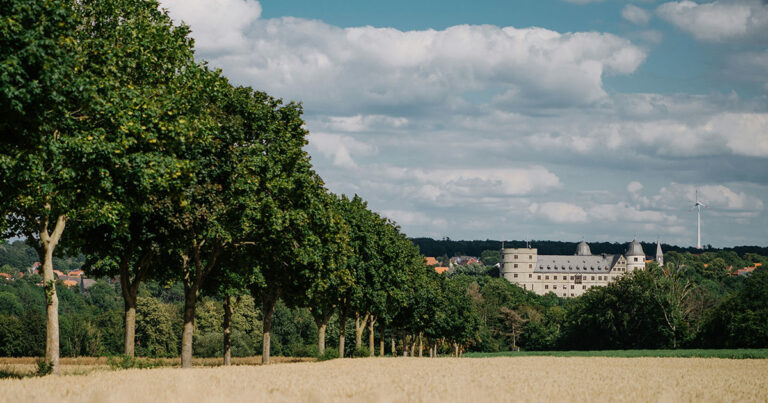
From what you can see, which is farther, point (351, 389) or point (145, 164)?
point (145, 164)

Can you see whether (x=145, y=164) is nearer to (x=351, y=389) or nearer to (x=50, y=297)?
(x=50, y=297)

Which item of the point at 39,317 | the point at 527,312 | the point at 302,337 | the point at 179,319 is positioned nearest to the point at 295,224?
the point at 39,317

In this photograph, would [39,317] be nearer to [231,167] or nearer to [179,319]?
[179,319]

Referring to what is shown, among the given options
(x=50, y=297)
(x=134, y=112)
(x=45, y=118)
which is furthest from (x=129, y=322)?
(x=45, y=118)

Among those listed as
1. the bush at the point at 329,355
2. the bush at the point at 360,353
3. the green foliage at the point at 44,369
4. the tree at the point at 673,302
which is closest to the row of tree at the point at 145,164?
the green foliage at the point at 44,369

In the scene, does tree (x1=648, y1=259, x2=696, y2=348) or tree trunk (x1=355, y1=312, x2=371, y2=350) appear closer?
tree trunk (x1=355, y1=312, x2=371, y2=350)

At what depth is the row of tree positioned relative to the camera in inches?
981

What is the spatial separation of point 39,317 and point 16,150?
10211 centimetres

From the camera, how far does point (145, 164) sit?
96.4 ft

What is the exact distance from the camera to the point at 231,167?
3753cm

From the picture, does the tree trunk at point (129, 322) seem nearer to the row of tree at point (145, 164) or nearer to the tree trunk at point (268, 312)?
the row of tree at point (145, 164)

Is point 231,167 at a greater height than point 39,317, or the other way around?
point 231,167

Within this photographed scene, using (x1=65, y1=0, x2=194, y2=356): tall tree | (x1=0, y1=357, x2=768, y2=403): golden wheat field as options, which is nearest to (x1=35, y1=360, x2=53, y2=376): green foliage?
(x1=0, y1=357, x2=768, y2=403): golden wheat field

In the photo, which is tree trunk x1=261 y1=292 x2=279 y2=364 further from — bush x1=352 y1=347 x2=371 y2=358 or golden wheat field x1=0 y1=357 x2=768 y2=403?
golden wheat field x1=0 y1=357 x2=768 y2=403
